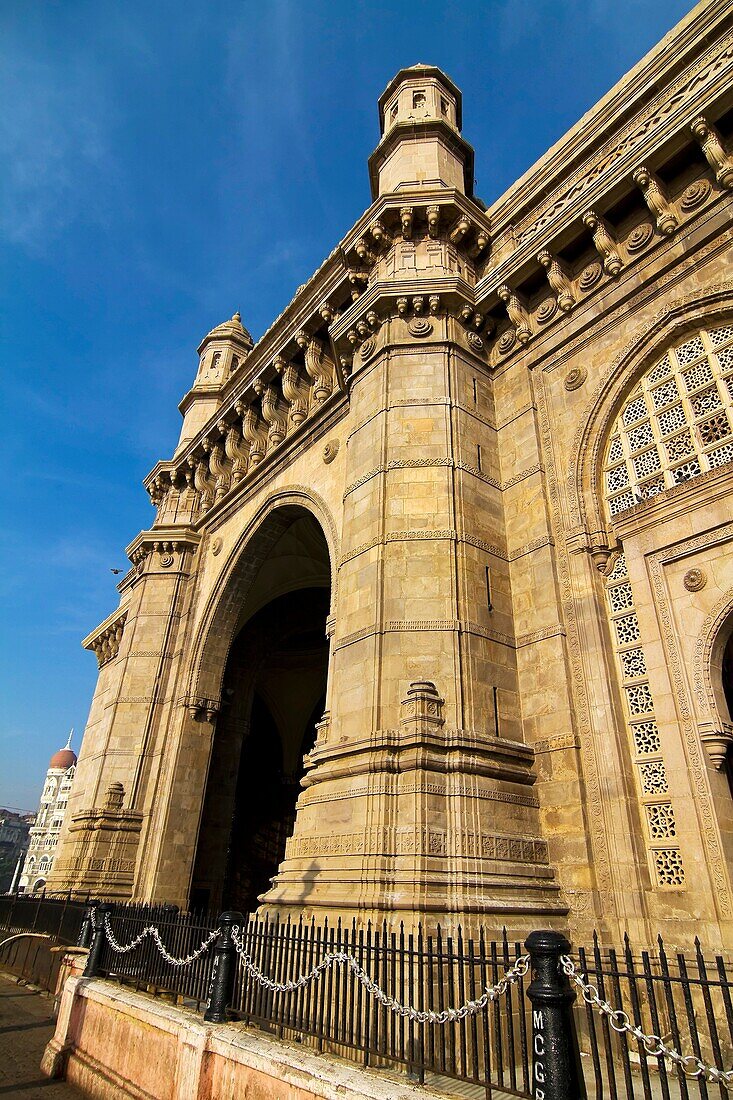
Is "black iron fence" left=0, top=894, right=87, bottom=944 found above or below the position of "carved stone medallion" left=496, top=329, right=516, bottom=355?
below

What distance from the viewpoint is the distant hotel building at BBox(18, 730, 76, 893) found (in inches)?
2852

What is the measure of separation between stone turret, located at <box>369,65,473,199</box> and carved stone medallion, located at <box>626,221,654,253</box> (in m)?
3.64

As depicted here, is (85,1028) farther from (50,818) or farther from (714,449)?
(50,818)

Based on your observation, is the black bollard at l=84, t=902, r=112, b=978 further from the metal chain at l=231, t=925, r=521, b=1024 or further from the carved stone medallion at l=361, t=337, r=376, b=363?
the carved stone medallion at l=361, t=337, r=376, b=363

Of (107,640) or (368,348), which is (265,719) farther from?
(368,348)

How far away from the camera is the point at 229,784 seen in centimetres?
1599

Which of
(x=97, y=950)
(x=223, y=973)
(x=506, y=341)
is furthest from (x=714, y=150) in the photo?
(x=97, y=950)

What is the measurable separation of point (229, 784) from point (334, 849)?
9792 millimetres

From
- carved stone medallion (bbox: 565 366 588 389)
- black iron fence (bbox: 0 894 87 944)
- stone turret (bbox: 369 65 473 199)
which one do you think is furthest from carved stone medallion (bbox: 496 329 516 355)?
black iron fence (bbox: 0 894 87 944)

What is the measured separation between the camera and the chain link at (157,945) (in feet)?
19.0

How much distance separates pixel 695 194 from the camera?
8.22 m

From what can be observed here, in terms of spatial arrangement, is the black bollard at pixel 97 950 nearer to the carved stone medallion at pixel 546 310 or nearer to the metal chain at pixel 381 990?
the metal chain at pixel 381 990

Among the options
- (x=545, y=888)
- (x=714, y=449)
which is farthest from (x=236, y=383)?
(x=545, y=888)

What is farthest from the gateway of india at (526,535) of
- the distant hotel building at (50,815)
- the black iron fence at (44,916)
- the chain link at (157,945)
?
the distant hotel building at (50,815)
